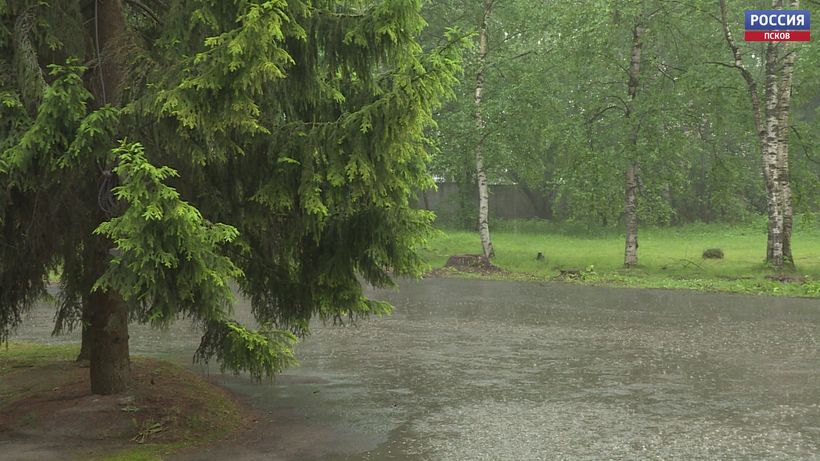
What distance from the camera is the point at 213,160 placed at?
28.3 ft

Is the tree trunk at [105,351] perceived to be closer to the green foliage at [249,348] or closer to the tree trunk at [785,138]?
the green foliage at [249,348]

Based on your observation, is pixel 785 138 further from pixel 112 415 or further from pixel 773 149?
pixel 112 415

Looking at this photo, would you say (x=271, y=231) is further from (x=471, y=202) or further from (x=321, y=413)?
(x=471, y=202)

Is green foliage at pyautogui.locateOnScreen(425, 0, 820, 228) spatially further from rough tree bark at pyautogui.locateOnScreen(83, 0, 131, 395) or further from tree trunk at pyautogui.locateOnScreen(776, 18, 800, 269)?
rough tree bark at pyautogui.locateOnScreen(83, 0, 131, 395)

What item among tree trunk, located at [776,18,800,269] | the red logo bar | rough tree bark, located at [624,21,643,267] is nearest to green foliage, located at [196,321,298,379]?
tree trunk, located at [776,18,800,269]

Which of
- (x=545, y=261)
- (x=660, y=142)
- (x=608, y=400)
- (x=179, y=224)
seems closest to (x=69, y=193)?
→ (x=179, y=224)

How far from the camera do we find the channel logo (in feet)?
74.2

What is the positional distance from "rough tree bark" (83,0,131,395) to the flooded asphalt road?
1.76 meters

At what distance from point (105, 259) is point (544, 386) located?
5.73m

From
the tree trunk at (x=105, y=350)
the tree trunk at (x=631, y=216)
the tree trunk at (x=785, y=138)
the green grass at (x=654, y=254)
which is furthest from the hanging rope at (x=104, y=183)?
the tree trunk at (x=631, y=216)

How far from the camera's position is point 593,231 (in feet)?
129

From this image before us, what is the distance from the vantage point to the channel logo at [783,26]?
22609 millimetres

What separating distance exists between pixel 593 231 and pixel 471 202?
22.4 feet

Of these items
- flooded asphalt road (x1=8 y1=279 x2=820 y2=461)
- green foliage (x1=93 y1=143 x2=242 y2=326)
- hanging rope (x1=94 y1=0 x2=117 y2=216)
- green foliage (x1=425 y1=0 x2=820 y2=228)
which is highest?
green foliage (x1=425 y1=0 x2=820 y2=228)
